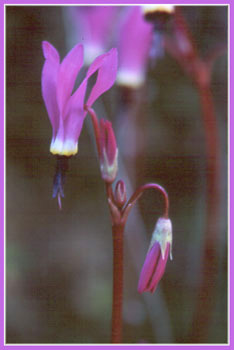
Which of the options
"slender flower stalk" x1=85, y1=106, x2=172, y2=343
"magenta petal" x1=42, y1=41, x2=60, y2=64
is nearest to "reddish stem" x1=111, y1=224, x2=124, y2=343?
"slender flower stalk" x1=85, y1=106, x2=172, y2=343

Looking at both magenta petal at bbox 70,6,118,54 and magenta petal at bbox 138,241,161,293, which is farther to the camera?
magenta petal at bbox 70,6,118,54

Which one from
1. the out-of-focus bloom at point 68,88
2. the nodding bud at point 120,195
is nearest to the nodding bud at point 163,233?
the nodding bud at point 120,195

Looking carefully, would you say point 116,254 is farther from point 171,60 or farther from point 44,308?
point 171,60

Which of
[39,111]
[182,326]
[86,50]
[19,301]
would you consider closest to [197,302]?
[182,326]

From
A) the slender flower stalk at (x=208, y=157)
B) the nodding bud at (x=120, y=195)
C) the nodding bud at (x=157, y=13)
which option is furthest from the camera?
the slender flower stalk at (x=208, y=157)

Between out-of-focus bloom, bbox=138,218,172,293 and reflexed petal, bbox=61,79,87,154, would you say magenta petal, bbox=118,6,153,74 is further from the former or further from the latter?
out-of-focus bloom, bbox=138,218,172,293

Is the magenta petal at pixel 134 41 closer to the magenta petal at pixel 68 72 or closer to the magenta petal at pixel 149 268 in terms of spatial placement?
the magenta petal at pixel 68 72

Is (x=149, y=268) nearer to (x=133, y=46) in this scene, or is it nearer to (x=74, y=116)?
(x=74, y=116)
